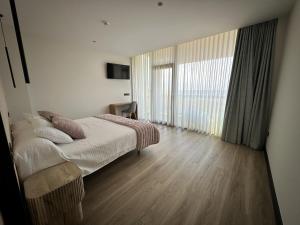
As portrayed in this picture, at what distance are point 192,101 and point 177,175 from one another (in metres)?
2.24

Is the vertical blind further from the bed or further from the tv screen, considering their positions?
the bed

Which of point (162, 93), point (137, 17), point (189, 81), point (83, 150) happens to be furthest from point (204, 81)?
point (83, 150)

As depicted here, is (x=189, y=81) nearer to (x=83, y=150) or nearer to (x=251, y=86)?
(x=251, y=86)

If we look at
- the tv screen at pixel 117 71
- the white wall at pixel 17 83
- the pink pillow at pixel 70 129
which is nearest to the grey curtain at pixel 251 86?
the pink pillow at pixel 70 129

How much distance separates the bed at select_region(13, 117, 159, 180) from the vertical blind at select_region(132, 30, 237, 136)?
2.10m

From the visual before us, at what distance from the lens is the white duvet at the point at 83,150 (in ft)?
4.18

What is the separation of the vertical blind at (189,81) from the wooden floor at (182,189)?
1.18 m

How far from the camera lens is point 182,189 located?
5.51ft

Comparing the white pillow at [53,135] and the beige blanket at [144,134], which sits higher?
the white pillow at [53,135]

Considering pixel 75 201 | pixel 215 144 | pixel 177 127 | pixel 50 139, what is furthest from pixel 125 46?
pixel 75 201

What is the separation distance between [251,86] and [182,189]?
7.68ft

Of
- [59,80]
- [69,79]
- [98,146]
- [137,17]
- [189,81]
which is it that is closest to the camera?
[98,146]

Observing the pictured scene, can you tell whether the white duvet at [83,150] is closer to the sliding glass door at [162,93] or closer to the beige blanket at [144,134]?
the beige blanket at [144,134]

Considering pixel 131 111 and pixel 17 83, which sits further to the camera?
pixel 131 111
